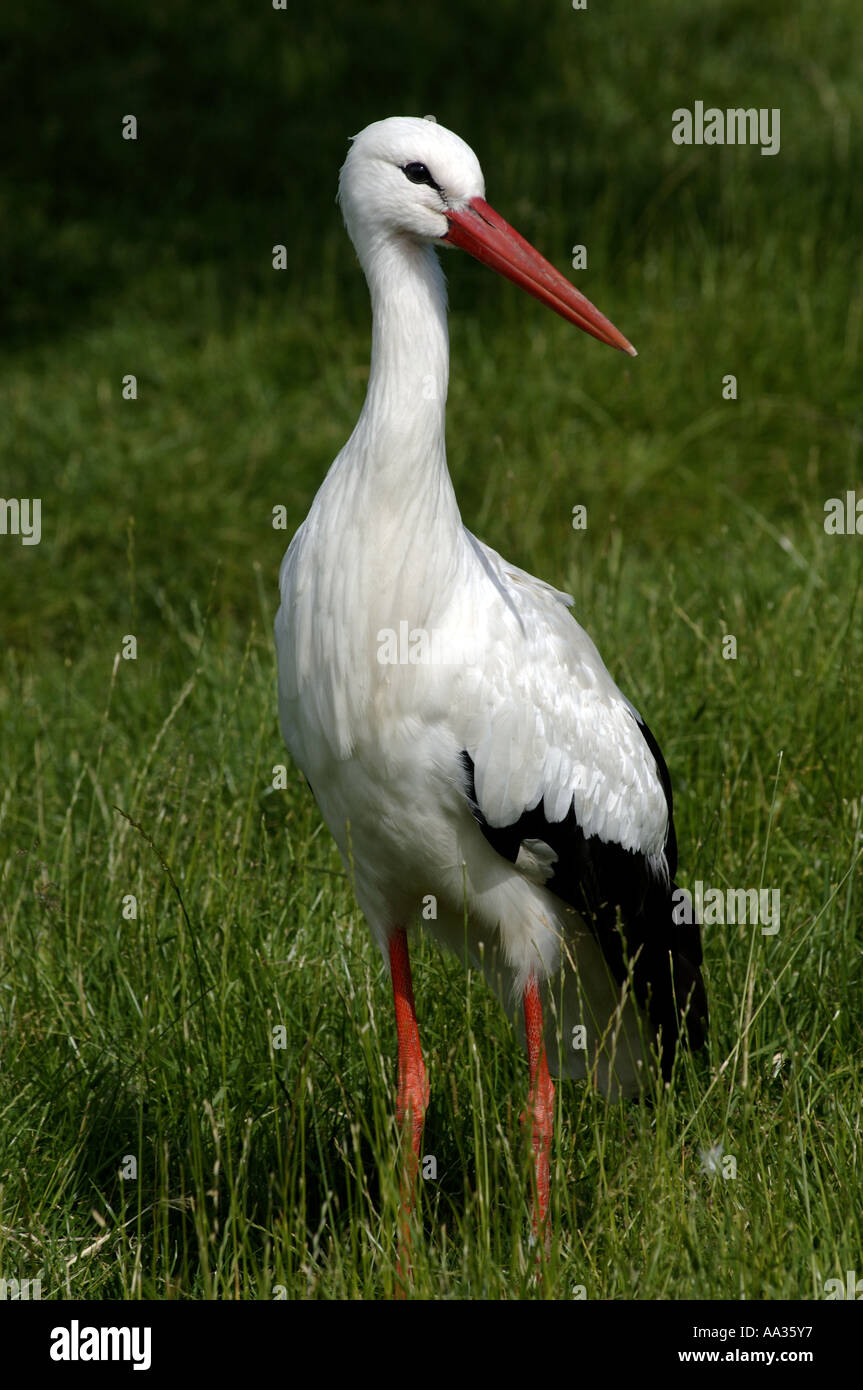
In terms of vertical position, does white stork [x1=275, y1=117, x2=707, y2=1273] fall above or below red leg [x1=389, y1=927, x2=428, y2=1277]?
above

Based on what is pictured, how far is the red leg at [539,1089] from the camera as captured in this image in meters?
3.41

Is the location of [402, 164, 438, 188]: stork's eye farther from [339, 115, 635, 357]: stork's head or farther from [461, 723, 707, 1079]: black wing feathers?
[461, 723, 707, 1079]: black wing feathers

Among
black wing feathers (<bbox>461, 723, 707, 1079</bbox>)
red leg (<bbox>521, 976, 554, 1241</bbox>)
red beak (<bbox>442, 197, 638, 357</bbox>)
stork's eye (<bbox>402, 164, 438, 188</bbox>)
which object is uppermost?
stork's eye (<bbox>402, 164, 438, 188</bbox>)

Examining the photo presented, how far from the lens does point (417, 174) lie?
3135 mm

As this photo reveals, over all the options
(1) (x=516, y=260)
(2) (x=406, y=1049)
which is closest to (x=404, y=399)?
(1) (x=516, y=260)

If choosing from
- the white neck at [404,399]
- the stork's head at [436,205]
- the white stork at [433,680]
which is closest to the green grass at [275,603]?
the white stork at [433,680]

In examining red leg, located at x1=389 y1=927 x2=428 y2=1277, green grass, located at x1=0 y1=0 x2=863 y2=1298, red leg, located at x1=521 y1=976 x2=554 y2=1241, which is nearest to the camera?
green grass, located at x1=0 y1=0 x2=863 y2=1298

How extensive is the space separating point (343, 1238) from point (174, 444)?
4.75 metres

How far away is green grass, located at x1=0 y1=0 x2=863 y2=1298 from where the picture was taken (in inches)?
130

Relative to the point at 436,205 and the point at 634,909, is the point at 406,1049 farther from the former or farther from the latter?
the point at 436,205

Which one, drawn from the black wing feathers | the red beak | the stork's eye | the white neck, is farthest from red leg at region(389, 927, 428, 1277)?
the stork's eye

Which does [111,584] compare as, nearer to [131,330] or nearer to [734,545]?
[131,330]

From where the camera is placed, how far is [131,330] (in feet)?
27.6
